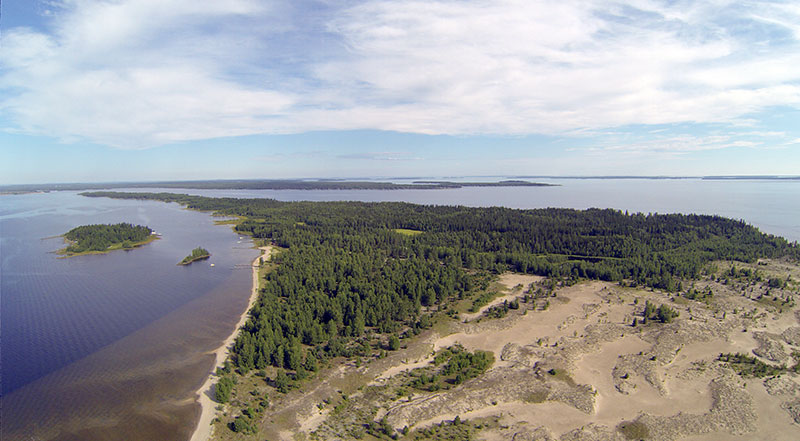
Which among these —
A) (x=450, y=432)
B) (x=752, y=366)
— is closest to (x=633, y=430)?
(x=450, y=432)

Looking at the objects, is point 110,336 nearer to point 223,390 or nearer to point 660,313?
point 223,390

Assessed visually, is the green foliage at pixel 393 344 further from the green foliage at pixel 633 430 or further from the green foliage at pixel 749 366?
the green foliage at pixel 749 366

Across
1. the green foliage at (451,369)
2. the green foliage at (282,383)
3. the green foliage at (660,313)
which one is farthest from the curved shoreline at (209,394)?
the green foliage at (660,313)

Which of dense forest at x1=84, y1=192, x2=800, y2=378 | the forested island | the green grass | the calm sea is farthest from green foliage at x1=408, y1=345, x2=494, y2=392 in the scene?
the calm sea

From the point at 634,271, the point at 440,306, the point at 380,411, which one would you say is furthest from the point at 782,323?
the point at 380,411

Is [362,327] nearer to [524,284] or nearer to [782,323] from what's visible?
[524,284]

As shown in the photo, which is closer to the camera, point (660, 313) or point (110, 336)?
point (110, 336)
